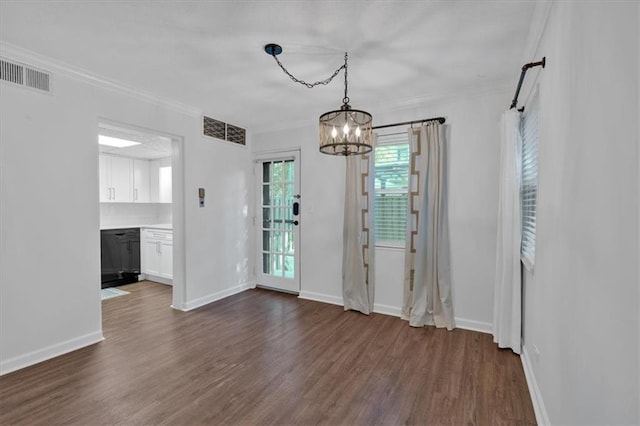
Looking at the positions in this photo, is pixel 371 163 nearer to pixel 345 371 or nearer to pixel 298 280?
pixel 298 280

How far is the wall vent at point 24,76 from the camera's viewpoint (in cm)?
241

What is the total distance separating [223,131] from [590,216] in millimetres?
4219

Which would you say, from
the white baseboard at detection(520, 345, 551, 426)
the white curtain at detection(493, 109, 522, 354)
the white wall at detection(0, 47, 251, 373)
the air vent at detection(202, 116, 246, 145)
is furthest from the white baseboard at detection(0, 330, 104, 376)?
the white curtain at detection(493, 109, 522, 354)

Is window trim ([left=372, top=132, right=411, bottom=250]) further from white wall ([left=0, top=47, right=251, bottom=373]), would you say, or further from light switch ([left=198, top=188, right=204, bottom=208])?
white wall ([left=0, top=47, right=251, bottom=373])

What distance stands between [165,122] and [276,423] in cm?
332

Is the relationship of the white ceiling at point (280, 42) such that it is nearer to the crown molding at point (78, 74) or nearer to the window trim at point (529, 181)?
the crown molding at point (78, 74)

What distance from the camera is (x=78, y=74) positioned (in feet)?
9.18

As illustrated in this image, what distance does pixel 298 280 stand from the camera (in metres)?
4.54

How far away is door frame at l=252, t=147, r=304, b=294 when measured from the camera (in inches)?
176

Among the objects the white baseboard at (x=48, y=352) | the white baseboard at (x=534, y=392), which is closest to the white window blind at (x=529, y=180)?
the white baseboard at (x=534, y=392)

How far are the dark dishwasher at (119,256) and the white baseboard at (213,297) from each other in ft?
6.09

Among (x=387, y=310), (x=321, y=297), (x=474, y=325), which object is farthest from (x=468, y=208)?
(x=321, y=297)

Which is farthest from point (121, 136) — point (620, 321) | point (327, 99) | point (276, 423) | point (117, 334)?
point (620, 321)

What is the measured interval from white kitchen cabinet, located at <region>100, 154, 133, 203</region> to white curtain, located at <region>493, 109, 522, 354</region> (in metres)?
→ 6.02
